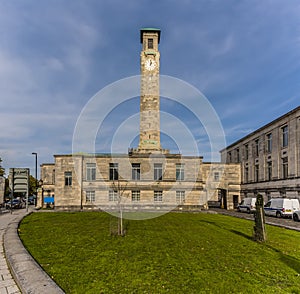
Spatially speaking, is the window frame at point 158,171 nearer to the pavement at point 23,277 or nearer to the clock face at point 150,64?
the clock face at point 150,64

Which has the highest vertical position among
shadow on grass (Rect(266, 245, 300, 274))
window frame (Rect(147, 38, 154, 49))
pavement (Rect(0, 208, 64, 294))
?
window frame (Rect(147, 38, 154, 49))

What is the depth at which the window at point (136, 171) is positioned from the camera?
38531mm

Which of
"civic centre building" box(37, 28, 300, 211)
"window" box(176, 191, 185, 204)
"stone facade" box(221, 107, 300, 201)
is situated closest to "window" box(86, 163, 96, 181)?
"civic centre building" box(37, 28, 300, 211)

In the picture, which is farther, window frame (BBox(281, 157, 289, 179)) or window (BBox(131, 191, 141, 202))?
window frame (BBox(281, 157, 289, 179))

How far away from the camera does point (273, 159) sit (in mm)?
43719

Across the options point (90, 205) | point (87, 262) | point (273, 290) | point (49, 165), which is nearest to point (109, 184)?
point (90, 205)

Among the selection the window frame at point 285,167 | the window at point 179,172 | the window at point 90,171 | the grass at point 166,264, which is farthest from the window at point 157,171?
the grass at point 166,264

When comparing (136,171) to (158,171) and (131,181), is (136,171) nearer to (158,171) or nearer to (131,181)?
(131,181)

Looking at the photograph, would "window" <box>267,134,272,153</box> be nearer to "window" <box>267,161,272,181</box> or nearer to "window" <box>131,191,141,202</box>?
"window" <box>267,161,272,181</box>

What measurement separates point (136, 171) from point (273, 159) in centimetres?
2104

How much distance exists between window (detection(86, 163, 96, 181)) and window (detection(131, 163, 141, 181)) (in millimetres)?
5169

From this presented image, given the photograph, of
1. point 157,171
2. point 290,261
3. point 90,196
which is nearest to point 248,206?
point 157,171

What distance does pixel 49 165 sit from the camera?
51906 mm

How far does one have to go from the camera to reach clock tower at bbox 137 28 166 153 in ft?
145
